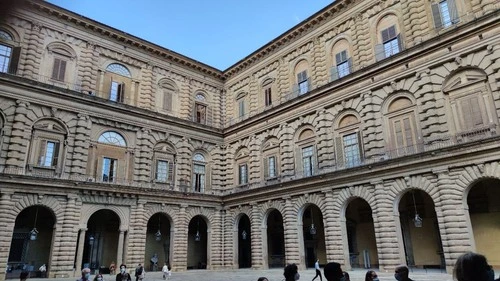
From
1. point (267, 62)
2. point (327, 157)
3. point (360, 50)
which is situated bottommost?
point (327, 157)

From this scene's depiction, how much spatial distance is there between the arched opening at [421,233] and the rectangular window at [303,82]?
1085cm

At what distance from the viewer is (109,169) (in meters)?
27.6

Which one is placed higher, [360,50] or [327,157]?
[360,50]

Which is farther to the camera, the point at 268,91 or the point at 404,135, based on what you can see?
the point at 268,91

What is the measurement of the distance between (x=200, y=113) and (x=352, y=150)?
15636mm

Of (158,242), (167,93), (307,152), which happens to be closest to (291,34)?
(307,152)

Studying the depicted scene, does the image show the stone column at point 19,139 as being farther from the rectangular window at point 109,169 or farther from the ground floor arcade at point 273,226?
the rectangular window at point 109,169

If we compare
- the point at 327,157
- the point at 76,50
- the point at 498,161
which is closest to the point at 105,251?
the point at 76,50

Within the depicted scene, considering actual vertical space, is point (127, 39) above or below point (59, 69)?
above

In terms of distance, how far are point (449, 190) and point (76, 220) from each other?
22615 mm

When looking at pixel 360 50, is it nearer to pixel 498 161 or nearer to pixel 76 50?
pixel 498 161

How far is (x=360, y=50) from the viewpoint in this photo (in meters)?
25.7

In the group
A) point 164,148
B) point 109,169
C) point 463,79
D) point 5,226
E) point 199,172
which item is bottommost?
point 5,226

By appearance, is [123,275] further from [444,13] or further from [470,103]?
[444,13]
